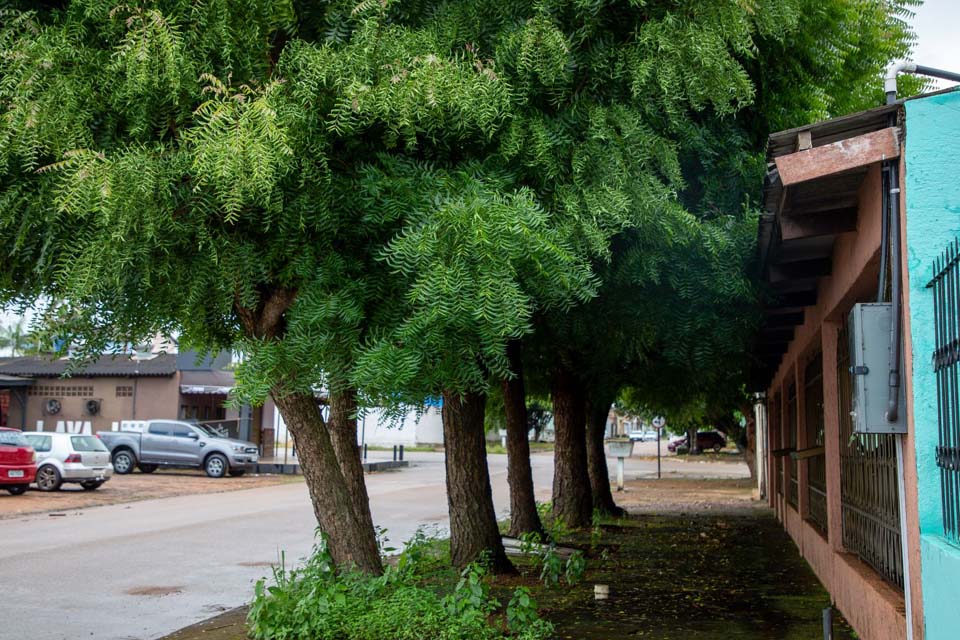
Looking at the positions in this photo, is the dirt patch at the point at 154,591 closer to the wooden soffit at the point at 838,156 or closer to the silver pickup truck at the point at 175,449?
the wooden soffit at the point at 838,156

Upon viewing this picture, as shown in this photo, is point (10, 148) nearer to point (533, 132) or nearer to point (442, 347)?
point (442, 347)

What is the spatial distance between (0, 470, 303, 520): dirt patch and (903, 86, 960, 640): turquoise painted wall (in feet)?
59.9

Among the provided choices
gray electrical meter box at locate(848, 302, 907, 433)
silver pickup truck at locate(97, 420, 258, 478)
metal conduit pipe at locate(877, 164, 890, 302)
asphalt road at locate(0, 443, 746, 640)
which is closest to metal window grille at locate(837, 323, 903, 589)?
gray electrical meter box at locate(848, 302, 907, 433)

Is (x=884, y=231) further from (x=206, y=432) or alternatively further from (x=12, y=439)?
(x=206, y=432)

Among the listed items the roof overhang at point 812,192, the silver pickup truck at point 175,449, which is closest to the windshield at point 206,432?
the silver pickup truck at point 175,449

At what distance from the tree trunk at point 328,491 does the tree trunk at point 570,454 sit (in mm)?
9169

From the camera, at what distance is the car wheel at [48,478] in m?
24.5

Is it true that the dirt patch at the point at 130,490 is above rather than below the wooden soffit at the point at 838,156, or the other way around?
below

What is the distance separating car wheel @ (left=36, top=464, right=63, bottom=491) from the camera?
2455cm

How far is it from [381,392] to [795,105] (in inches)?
235

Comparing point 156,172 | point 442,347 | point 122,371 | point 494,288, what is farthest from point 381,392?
point 122,371

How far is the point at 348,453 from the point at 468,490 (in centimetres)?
244

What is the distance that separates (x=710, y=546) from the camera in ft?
52.0

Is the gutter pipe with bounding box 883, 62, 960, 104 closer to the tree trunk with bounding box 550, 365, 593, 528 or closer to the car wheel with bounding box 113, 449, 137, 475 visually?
the tree trunk with bounding box 550, 365, 593, 528
